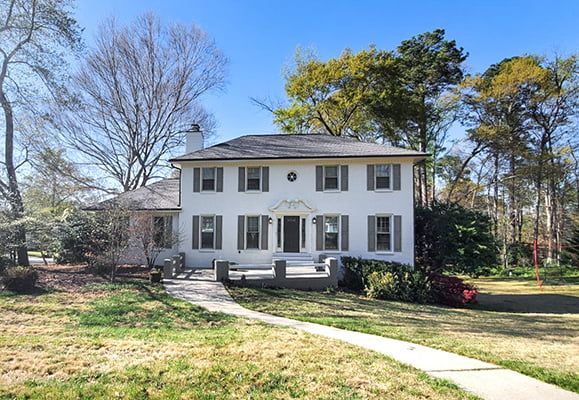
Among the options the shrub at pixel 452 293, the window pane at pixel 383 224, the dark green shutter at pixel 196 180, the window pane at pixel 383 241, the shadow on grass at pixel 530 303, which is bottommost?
the shadow on grass at pixel 530 303

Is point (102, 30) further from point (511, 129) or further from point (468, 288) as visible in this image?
point (511, 129)

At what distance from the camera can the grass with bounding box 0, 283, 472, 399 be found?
12.3ft

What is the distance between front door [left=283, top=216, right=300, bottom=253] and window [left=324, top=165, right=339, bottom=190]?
208cm

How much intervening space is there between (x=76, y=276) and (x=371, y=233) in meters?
12.1

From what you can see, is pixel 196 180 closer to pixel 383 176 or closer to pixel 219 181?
pixel 219 181

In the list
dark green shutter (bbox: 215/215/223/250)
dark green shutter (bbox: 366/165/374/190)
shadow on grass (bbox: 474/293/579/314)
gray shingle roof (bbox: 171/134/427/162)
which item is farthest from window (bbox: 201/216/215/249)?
shadow on grass (bbox: 474/293/579/314)

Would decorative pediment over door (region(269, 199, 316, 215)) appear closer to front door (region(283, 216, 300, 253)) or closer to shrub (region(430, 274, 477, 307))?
front door (region(283, 216, 300, 253))

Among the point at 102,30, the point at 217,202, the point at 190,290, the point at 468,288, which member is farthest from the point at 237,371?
the point at 102,30

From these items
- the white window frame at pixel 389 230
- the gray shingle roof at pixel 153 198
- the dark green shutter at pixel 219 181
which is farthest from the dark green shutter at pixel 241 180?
the white window frame at pixel 389 230

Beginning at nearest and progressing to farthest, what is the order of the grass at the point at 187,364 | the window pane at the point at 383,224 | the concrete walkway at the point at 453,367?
the grass at the point at 187,364, the concrete walkway at the point at 453,367, the window pane at the point at 383,224

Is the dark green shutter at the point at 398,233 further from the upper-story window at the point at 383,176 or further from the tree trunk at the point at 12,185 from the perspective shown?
the tree trunk at the point at 12,185

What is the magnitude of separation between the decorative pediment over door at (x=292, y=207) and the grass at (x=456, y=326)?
462 cm

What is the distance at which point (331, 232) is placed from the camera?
615 inches

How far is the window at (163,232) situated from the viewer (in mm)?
Result: 14892
